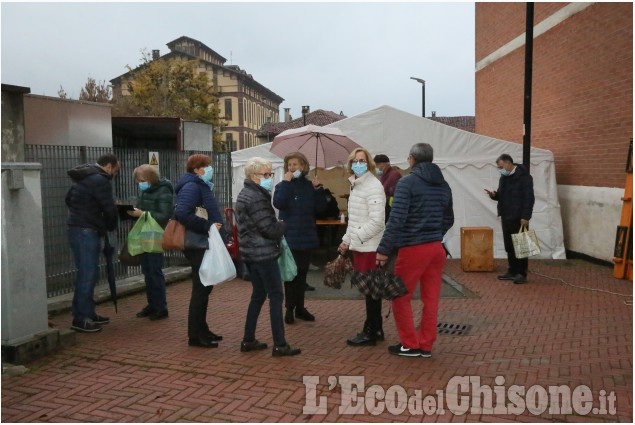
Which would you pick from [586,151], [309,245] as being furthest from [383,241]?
[586,151]

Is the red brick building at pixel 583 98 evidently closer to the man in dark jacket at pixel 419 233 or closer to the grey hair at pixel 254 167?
the man in dark jacket at pixel 419 233

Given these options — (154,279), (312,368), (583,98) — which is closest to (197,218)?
(312,368)

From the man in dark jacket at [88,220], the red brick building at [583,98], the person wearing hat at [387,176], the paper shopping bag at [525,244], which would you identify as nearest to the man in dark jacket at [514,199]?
the paper shopping bag at [525,244]

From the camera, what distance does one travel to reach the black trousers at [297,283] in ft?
22.3

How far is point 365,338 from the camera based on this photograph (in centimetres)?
601

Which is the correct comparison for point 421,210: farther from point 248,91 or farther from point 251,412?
point 248,91

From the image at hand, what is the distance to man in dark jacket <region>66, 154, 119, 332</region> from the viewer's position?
6.33 meters

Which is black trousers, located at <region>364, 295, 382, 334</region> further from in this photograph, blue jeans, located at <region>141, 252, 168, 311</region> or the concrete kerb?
the concrete kerb

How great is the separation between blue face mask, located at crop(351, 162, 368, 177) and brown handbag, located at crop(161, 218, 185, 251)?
1.70 metres

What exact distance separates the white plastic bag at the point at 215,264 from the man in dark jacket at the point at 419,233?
142 cm

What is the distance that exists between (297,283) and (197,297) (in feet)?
4.58

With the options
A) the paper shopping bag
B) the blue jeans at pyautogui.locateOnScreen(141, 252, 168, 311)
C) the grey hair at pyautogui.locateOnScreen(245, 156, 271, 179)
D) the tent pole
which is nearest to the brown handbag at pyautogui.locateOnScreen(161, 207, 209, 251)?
the grey hair at pyautogui.locateOnScreen(245, 156, 271, 179)

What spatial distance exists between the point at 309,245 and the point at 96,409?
9.64 ft

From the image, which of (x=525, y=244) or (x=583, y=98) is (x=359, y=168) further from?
(x=583, y=98)
